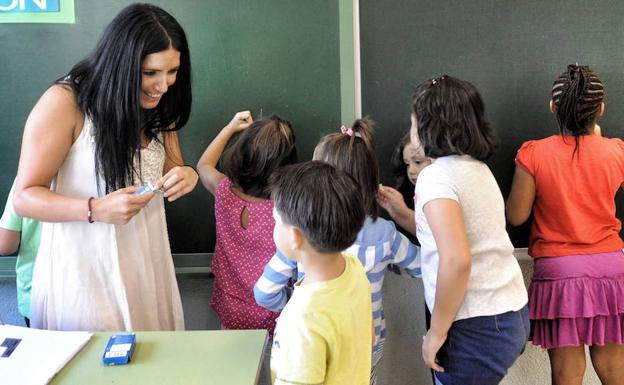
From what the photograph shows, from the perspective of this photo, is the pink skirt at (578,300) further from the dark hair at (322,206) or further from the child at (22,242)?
the child at (22,242)

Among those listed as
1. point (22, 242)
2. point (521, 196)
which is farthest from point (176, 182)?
point (521, 196)

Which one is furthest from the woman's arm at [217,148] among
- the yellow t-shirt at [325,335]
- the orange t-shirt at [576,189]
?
the orange t-shirt at [576,189]

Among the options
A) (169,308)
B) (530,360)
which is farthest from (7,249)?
(530,360)

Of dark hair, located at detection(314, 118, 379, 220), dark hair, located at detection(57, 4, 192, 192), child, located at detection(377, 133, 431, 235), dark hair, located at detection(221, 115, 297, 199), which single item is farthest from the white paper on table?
child, located at detection(377, 133, 431, 235)

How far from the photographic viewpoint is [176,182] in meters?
1.47

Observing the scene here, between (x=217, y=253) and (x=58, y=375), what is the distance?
0.76 meters

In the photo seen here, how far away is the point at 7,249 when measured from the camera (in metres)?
1.67

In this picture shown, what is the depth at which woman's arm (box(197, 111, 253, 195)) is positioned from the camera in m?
1.87

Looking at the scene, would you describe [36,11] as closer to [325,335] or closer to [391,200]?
[391,200]

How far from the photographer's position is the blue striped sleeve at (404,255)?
65.9 inches

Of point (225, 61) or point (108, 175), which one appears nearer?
point (108, 175)

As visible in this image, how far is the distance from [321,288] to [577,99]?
1.19 meters

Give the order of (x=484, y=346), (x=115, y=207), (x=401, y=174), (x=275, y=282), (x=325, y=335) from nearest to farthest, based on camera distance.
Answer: (x=325, y=335) < (x=115, y=207) < (x=484, y=346) < (x=275, y=282) < (x=401, y=174)

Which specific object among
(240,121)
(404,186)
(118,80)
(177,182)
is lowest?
(404,186)
